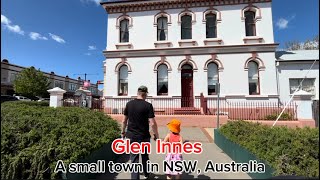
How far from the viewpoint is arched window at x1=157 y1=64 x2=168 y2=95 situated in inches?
683

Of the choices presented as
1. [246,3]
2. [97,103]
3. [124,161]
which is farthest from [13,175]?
[246,3]

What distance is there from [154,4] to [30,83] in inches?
1183

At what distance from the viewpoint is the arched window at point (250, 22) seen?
1683 cm

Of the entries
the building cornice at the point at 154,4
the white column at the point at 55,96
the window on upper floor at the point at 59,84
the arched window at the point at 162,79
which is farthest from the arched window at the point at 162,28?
the window on upper floor at the point at 59,84

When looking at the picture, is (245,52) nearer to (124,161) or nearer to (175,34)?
(175,34)

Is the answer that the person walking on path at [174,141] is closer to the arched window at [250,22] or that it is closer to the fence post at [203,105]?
the fence post at [203,105]

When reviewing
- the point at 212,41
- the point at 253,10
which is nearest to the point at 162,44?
the point at 212,41

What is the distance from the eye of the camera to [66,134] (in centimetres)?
524

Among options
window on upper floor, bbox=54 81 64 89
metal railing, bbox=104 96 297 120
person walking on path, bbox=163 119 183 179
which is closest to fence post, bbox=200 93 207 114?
metal railing, bbox=104 96 297 120

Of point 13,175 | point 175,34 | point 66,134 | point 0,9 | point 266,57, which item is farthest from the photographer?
point 175,34

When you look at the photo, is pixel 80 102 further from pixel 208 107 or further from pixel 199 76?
pixel 208 107

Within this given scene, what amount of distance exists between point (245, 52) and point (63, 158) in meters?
15.2

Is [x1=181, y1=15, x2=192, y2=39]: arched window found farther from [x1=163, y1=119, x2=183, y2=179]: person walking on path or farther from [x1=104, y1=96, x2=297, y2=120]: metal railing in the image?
[x1=163, y1=119, x2=183, y2=179]: person walking on path

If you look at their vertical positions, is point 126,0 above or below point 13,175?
above
